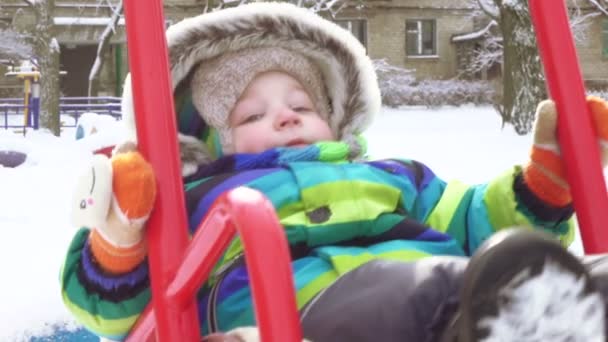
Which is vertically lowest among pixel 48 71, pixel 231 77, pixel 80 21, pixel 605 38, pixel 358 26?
pixel 231 77

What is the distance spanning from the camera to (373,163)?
1386 millimetres

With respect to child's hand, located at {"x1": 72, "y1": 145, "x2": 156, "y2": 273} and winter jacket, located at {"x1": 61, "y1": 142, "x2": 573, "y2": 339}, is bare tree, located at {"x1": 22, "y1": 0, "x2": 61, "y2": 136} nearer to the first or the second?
winter jacket, located at {"x1": 61, "y1": 142, "x2": 573, "y2": 339}

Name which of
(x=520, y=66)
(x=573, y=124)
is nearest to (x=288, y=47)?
(x=573, y=124)

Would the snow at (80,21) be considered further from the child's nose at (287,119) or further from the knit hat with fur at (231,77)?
the child's nose at (287,119)

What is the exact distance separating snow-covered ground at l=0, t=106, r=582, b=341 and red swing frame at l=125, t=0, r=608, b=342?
99 cm

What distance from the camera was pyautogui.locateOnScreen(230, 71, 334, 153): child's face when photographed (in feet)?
4.59

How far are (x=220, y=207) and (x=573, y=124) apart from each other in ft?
2.01

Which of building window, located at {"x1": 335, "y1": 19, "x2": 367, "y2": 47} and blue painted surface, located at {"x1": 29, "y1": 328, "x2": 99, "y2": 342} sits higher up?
building window, located at {"x1": 335, "y1": 19, "x2": 367, "y2": 47}

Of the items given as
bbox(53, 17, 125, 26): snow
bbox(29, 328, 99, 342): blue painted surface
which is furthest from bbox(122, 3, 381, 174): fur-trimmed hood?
bbox(53, 17, 125, 26): snow

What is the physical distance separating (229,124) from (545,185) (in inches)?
20.0

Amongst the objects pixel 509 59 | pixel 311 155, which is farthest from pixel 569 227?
pixel 509 59

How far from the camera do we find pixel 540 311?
0.66 m

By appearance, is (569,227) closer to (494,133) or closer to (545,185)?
(545,185)

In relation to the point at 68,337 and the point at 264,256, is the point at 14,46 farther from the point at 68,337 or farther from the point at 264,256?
the point at 264,256
